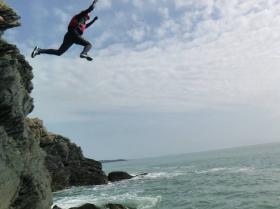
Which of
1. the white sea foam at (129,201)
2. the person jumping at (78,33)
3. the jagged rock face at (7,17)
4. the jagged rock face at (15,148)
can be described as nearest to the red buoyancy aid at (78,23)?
the person jumping at (78,33)

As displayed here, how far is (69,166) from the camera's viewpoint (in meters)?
79.1

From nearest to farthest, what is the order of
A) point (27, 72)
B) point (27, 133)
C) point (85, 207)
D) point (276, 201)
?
1. point (27, 133)
2. point (27, 72)
3. point (85, 207)
4. point (276, 201)

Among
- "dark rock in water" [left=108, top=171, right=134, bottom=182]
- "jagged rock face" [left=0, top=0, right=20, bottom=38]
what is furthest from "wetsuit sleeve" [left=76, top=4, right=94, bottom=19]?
"dark rock in water" [left=108, top=171, right=134, bottom=182]

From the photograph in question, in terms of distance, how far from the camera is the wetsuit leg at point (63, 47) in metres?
15.3

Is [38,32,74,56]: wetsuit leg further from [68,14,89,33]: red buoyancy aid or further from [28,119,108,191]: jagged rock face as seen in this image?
[28,119,108,191]: jagged rock face

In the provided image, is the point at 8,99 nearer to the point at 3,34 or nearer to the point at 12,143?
the point at 12,143

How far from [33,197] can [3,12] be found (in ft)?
34.8

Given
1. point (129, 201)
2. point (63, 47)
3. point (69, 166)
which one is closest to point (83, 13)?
point (63, 47)

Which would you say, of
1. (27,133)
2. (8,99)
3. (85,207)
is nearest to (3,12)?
(8,99)

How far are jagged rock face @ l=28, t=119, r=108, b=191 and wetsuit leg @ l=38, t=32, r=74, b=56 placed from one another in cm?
5522

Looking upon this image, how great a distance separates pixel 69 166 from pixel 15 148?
182 ft

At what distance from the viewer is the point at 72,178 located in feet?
261

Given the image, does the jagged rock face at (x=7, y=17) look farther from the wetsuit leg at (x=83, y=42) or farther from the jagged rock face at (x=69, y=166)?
the jagged rock face at (x=69, y=166)

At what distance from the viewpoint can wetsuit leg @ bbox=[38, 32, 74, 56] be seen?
1527 cm
